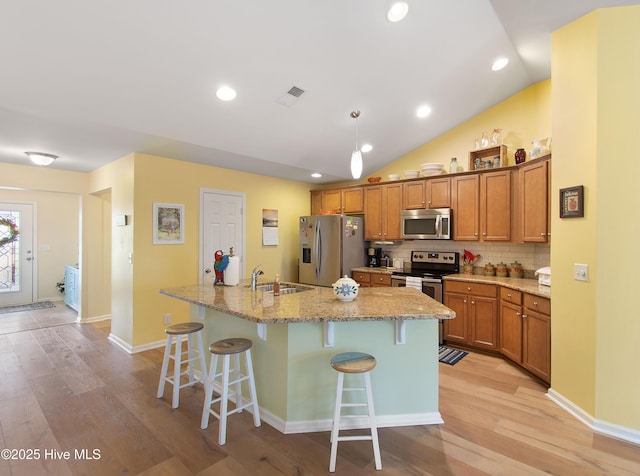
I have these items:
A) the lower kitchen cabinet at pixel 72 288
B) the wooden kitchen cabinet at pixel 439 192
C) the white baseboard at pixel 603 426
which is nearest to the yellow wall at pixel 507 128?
the wooden kitchen cabinet at pixel 439 192

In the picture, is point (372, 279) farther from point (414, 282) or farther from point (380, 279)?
point (414, 282)

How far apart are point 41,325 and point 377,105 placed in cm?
593

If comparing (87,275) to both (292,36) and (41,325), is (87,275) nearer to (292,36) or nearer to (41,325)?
(41,325)

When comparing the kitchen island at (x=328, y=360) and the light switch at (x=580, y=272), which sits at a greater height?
the light switch at (x=580, y=272)

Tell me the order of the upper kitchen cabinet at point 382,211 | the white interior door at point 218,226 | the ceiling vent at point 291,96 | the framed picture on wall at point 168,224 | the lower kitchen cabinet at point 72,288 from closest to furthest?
the ceiling vent at point 291,96 → the framed picture on wall at point 168,224 → the white interior door at point 218,226 → the upper kitchen cabinet at point 382,211 → the lower kitchen cabinet at point 72,288

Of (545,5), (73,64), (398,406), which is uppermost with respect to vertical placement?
(545,5)

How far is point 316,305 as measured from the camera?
7.54ft

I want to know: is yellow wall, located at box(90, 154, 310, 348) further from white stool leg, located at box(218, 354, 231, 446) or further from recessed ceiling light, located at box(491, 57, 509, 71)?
recessed ceiling light, located at box(491, 57, 509, 71)

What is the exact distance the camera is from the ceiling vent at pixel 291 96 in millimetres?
3092

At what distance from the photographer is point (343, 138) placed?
4176 mm

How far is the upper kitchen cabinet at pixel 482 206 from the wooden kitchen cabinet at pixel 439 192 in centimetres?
7

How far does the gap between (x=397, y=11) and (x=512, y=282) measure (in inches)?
116

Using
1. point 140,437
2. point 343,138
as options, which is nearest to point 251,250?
point 343,138

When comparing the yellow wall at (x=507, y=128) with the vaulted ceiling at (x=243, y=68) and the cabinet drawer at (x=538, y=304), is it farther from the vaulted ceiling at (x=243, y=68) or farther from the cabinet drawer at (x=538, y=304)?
the cabinet drawer at (x=538, y=304)
